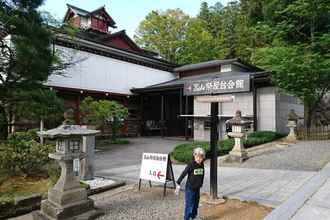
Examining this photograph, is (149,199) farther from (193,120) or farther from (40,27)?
(193,120)

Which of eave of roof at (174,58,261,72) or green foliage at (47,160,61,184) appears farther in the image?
eave of roof at (174,58,261,72)

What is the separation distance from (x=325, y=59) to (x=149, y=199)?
479 inches

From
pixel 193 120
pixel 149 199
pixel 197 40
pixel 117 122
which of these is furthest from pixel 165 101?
pixel 149 199

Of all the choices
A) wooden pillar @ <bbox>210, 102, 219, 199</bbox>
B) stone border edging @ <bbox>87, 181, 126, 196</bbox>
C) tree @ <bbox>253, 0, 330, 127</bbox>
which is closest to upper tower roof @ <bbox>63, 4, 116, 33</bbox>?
tree @ <bbox>253, 0, 330, 127</bbox>

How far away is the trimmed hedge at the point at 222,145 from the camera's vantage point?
10930mm

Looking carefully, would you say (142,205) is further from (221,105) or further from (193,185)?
(221,105)

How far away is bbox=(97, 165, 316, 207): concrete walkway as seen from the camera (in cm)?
596

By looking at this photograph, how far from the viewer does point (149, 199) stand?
6.18m

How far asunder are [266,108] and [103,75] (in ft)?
37.7

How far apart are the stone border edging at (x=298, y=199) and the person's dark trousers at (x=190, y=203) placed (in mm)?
1119

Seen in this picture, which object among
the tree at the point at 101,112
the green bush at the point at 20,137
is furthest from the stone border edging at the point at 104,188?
the tree at the point at 101,112

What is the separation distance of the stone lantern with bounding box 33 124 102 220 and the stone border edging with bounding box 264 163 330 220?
3169 mm

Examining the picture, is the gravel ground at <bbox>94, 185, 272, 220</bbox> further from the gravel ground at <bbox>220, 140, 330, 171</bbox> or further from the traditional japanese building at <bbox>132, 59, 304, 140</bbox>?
the traditional japanese building at <bbox>132, 59, 304, 140</bbox>

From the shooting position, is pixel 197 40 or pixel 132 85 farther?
pixel 197 40
